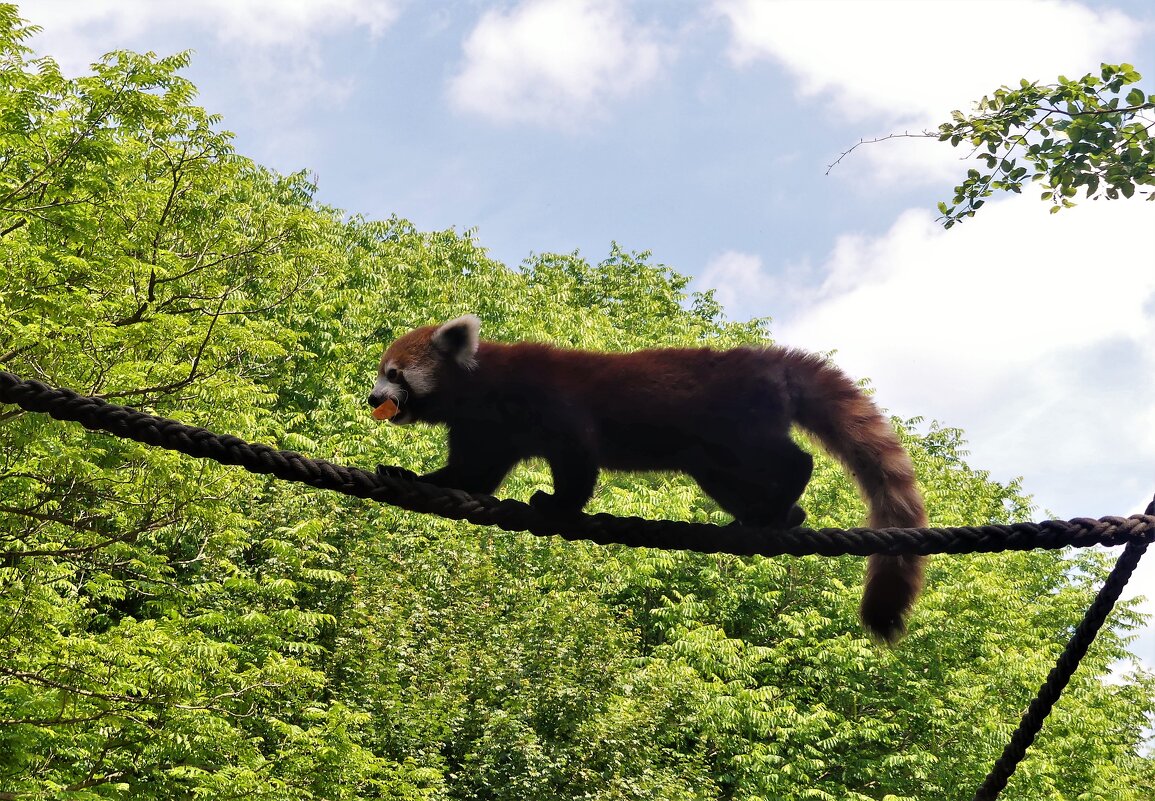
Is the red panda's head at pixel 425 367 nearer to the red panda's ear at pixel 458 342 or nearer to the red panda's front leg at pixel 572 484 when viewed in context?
the red panda's ear at pixel 458 342

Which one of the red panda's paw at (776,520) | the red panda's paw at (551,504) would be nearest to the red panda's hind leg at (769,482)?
the red panda's paw at (776,520)

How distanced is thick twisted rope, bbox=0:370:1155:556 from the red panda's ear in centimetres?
147

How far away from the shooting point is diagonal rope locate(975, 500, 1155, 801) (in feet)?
12.5

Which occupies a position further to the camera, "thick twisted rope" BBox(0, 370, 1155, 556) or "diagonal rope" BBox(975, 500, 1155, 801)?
"diagonal rope" BBox(975, 500, 1155, 801)

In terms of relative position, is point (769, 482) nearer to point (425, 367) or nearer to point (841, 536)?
point (841, 536)

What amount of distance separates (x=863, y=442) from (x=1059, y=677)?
5.20 ft

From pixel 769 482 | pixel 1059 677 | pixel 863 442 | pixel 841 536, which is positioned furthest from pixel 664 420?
pixel 1059 677

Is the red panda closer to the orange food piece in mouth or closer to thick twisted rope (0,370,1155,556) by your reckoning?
the orange food piece in mouth

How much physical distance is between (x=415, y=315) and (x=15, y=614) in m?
17.4

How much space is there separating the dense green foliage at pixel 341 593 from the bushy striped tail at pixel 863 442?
28.0 ft

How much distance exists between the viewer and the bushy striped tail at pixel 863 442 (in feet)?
16.4

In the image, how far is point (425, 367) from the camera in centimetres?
533

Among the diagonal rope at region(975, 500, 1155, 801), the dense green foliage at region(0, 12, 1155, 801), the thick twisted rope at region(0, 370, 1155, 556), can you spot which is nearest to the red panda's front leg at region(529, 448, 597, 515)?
the thick twisted rope at region(0, 370, 1155, 556)

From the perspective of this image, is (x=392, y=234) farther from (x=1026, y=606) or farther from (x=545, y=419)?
(x=545, y=419)
